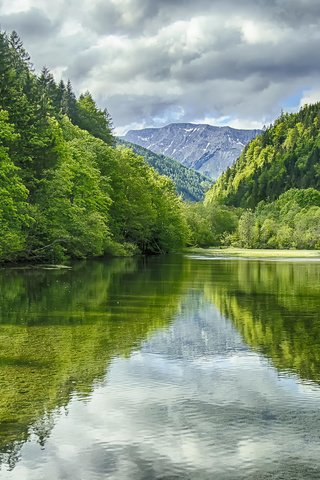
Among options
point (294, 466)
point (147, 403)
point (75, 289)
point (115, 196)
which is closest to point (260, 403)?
point (147, 403)

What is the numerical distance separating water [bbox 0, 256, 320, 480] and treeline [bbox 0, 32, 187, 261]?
22.7m

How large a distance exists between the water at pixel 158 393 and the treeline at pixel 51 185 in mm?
22716

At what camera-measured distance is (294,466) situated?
784 centimetres

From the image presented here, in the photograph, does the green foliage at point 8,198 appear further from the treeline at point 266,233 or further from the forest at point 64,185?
the treeline at point 266,233

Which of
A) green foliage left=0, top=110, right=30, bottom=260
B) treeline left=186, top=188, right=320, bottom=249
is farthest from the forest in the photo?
treeline left=186, top=188, right=320, bottom=249

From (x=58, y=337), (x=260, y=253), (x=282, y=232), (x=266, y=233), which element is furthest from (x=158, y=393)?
(x=266, y=233)

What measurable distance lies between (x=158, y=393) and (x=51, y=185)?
140 ft

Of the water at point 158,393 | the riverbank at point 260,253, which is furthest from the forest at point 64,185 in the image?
the water at point 158,393

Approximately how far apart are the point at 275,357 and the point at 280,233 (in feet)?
547

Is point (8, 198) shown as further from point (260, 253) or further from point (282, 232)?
point (282, 232)

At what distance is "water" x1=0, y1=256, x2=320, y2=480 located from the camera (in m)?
8.02

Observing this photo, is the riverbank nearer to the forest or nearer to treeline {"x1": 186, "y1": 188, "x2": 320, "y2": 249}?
the forest

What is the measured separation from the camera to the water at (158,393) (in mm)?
8023

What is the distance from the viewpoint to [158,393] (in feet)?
38.0
